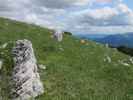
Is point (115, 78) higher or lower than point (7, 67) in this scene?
lower

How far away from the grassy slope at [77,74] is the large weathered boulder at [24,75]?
20.9 inches

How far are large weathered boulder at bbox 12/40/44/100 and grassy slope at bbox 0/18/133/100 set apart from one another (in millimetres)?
531

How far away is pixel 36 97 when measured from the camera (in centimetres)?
1919

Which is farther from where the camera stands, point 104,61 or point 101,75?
point 104,61

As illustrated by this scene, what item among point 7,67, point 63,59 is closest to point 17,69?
point 7,67

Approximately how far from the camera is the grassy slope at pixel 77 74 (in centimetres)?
2075

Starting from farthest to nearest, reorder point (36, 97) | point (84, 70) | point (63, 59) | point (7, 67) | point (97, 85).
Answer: point (63, 59), point (84, 70), point (97, 85), point (7, 67), point (36, 97)

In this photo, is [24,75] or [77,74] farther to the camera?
[77,74]

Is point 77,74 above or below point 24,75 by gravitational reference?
below

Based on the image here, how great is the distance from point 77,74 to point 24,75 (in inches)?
274

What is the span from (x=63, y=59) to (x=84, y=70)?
3.29m

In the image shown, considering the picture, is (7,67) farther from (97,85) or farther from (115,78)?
(115,78)

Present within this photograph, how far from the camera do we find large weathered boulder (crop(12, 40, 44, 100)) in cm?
1877

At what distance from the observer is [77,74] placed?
83.7 feet
